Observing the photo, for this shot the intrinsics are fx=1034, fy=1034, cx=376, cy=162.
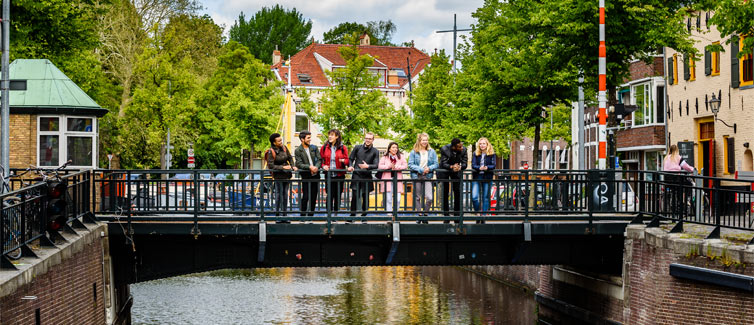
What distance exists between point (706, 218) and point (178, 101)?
4119 centimetres

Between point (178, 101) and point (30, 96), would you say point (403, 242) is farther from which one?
point (178, 101)

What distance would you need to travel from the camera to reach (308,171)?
58.2 feet

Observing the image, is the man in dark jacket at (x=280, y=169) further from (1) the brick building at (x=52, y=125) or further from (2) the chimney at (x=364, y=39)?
(2) the chimney at (x=364, y=39)

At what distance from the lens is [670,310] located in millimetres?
15828

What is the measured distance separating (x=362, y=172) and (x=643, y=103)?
93.4ft

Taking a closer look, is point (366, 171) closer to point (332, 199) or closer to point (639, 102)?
point (332, 199)

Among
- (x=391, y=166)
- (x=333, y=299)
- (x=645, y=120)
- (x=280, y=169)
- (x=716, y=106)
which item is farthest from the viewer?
(x=645, y=120)

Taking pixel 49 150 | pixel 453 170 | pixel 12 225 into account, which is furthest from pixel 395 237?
pixel 49 150

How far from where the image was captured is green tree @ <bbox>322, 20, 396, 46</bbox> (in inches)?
3969

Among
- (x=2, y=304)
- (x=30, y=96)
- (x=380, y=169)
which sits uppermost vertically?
(x=30, y=96)

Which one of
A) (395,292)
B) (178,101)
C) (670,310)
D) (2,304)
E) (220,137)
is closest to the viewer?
(2,304)

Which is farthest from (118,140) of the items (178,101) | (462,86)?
(462,86)

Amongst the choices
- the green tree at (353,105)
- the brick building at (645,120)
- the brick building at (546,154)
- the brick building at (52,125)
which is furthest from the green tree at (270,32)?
the brick building at (52,125)

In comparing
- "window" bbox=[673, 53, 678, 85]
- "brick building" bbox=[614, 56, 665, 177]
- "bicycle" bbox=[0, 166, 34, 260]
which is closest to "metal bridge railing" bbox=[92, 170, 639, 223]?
"bicycle" bbox=[0, 166, 34, 260]
